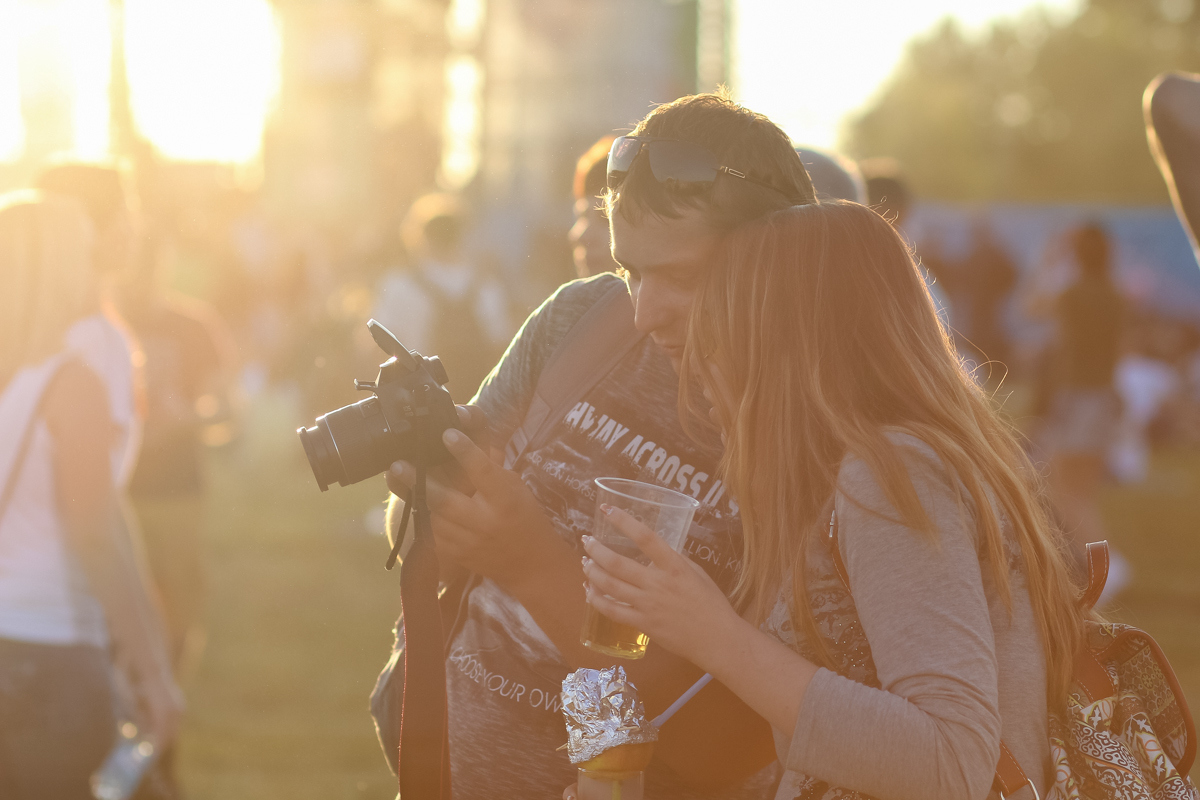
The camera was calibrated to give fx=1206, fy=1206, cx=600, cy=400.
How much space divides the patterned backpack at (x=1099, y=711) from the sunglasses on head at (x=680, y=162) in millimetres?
575

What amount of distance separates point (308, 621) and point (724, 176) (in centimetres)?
533

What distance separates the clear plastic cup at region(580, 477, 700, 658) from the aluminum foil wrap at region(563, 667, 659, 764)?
0.14 feet

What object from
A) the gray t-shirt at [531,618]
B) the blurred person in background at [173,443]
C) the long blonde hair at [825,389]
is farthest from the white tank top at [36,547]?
the blurred person in background at [173,443]

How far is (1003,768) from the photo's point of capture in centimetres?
149

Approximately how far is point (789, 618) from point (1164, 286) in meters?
17.8

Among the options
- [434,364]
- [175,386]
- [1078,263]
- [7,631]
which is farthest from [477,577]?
[1078,263]

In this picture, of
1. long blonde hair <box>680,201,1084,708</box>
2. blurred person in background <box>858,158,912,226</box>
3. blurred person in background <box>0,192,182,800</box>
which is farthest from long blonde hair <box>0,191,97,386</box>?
blurred person in background <box>858,158,912,226</box>

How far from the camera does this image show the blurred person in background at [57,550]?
2.51 m

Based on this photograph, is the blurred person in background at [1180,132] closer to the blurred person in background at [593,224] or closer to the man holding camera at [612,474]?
the man holding camera at [612,474]

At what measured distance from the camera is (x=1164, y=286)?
17375mm

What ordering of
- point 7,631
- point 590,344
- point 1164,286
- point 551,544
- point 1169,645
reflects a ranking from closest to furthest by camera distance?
point 551,544 < point 590,344 < point 7,631 < point 1169,645 < point 1164,286

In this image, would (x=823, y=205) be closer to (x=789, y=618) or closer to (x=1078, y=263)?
(x=789, y=618)

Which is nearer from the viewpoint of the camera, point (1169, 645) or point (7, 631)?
point (7, 631)

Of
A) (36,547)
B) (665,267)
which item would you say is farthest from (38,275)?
(665,267)
